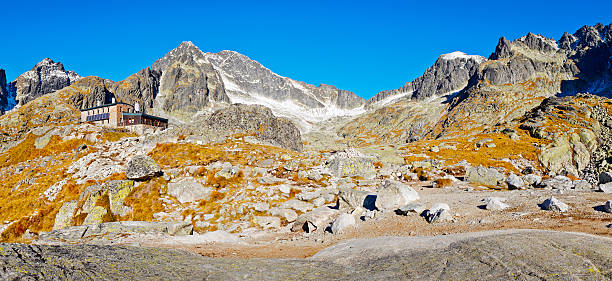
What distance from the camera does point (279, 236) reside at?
1986 centimetres

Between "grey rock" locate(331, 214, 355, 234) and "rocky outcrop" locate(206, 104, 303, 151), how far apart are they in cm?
4360

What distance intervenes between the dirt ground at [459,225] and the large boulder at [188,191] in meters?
10.6

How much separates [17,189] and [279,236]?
1405 inches

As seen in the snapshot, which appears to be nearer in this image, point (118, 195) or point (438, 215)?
point (438, 215)

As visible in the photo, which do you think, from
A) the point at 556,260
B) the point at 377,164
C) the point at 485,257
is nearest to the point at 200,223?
the point at 485,257

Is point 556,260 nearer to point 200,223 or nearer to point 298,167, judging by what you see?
point 200,223

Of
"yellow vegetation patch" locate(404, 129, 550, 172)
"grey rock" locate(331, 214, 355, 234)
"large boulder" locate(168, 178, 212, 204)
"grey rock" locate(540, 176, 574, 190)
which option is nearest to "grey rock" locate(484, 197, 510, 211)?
"grey rock" locate(331, 214, 355, 234)

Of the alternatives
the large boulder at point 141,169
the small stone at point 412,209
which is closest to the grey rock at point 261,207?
the small stone at point 412,209

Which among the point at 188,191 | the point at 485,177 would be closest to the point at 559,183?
the point at 485,177

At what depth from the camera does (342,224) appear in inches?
704

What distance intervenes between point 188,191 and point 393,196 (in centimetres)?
1971

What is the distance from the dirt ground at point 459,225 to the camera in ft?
41.7

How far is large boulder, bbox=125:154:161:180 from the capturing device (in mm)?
28734

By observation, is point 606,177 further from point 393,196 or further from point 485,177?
point 393,196
